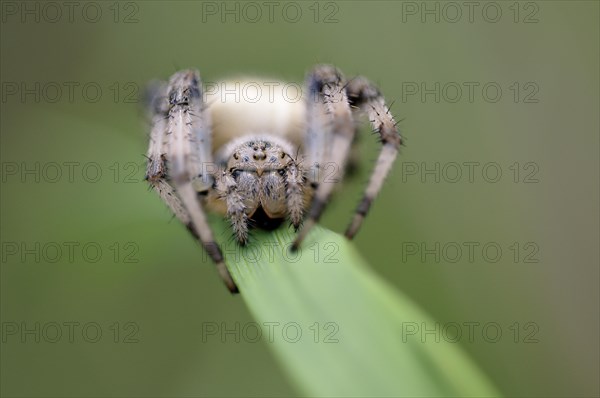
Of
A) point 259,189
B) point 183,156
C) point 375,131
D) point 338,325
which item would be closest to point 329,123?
point 375,131

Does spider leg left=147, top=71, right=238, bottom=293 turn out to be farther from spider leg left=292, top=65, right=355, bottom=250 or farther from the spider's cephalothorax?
spider leg left=292, top=65, right=355, bottom=250

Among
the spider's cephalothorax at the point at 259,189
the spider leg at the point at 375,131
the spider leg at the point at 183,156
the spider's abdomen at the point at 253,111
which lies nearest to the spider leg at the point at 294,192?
the spider's cephalothorax at the point at 259,189

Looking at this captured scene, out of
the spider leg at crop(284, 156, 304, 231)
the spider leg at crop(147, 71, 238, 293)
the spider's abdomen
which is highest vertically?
the spider's abdomen

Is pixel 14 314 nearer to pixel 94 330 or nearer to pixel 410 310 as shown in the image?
pixel 94 330

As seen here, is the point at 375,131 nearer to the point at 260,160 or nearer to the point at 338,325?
the point at 260,160

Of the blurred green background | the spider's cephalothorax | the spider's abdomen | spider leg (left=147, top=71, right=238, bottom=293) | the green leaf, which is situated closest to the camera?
the green leaf

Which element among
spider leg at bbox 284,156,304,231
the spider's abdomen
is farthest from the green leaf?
the spider's abdomen

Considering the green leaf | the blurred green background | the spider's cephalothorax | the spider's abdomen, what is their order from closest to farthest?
the green leaf → the spider's cephalothorax → the spider's abdomen → the blurred green background

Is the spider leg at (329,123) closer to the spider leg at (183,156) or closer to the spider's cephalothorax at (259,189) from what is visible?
the spider's cephalothorax at (259,189)
